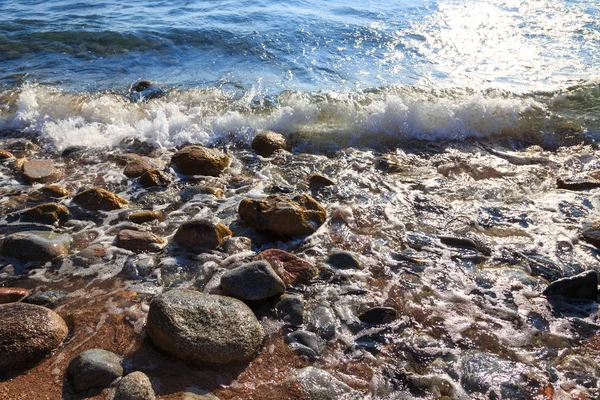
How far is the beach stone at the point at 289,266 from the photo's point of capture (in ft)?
11.9

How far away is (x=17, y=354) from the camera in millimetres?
2729

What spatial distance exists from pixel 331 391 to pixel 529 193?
3702mm

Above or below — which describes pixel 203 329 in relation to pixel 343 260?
above

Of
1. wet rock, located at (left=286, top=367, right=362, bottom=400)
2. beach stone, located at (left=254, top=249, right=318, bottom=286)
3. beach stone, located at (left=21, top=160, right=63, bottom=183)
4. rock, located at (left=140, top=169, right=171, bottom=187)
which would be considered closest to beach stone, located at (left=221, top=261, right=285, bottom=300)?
beach stone, located at (left=254, top=249, right=318, bottom=286)

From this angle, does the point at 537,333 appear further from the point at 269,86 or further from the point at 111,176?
the point at 269,86

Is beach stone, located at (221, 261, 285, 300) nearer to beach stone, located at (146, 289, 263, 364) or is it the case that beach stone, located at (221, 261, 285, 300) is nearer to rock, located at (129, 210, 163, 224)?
beach stone, located at (146, 289, 263, 364)

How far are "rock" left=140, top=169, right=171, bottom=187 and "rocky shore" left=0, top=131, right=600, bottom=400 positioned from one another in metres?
0.02

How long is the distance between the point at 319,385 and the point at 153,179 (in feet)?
10.9

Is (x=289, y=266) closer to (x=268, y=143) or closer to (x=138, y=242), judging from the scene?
(x=138, y=242)

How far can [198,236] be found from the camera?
4.05m

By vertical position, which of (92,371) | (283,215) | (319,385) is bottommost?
(319,385)

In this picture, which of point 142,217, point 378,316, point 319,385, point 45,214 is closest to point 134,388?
point 319,385

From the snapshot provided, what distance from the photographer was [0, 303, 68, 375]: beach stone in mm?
2719

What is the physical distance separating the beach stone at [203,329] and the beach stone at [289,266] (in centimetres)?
62
